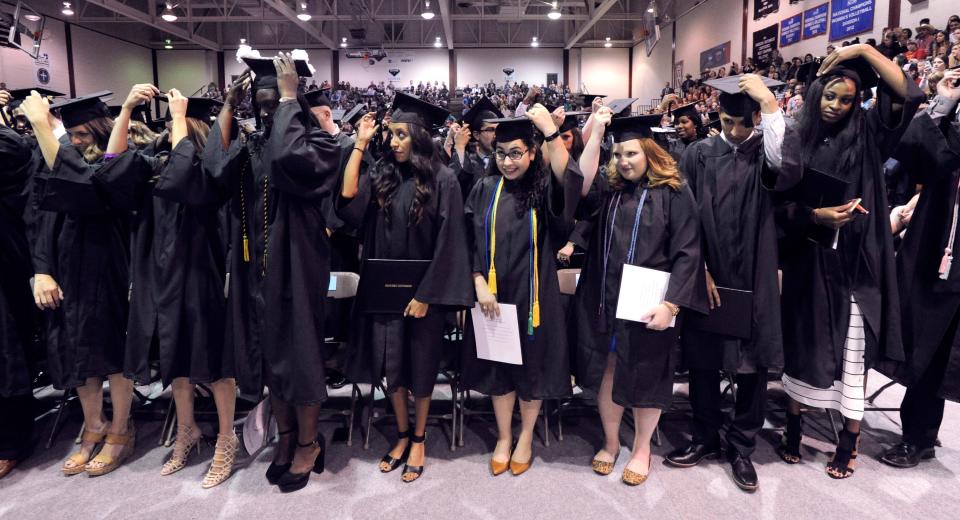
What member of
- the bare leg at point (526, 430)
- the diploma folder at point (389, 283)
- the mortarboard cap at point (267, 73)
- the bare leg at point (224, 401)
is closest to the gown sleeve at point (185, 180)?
the mortarboard cap at point (267, 73)

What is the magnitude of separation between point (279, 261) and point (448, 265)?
2.68 feet

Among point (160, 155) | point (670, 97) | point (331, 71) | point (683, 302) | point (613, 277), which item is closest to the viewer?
point (683, 302)

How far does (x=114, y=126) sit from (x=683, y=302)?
301 centimetres

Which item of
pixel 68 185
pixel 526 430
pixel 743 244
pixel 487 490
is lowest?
pixel 487 490

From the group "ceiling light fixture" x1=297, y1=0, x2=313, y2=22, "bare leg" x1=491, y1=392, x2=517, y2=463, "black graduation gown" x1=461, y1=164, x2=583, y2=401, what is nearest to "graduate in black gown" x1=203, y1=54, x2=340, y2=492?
"black graduation gown" x1=461, y1=164, x2=583, y2=401

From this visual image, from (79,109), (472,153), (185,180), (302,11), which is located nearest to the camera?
(185,180)

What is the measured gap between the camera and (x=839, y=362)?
2.89 metres

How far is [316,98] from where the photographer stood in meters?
3.24

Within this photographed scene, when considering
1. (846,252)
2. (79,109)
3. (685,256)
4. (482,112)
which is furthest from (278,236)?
(846,252)

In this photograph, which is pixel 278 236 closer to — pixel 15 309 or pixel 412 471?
pixel 412 471

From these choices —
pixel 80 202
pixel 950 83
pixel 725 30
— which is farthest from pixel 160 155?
pixel 725 30

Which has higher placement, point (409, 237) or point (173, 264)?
point (409, 237)

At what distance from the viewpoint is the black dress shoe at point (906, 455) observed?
303 cm

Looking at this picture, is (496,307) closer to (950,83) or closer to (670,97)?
(950,83)
